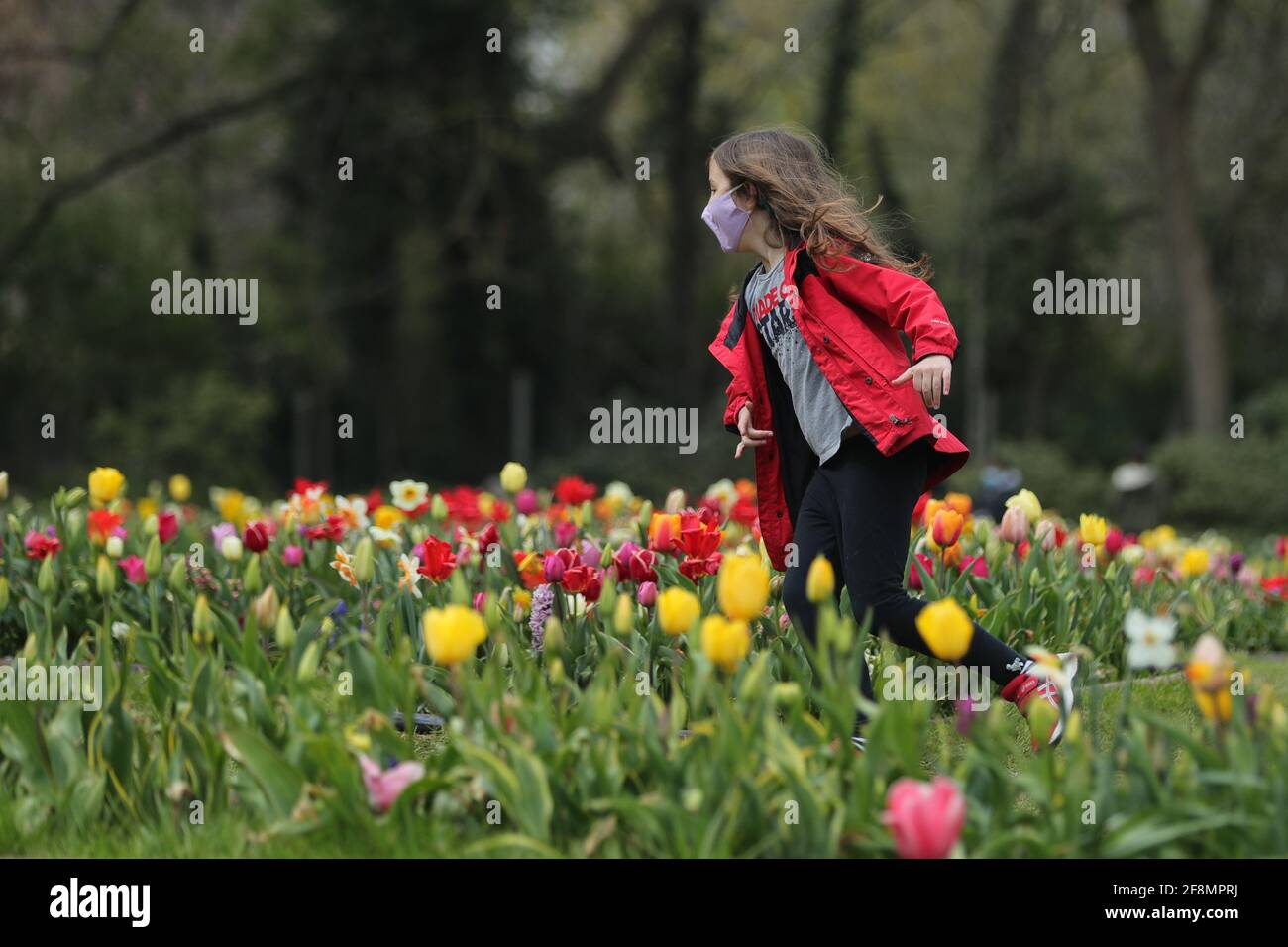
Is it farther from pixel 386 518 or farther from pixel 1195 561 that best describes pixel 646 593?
pixel 1195 561

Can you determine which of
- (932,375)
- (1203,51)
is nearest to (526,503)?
(932,375)

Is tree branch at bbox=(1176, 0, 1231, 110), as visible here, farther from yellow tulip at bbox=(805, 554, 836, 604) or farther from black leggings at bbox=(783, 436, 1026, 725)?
yellow tulip at bbox=(805, 554, 836, 604)

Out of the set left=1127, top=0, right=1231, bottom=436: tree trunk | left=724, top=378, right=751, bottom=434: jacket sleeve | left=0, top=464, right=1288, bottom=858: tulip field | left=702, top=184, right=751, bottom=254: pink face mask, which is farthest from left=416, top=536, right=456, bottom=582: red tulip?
left=1127, top=0, right=1231, bottom=436: tree trunk

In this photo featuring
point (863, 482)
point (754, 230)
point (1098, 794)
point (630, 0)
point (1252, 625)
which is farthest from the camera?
point (630, 0)

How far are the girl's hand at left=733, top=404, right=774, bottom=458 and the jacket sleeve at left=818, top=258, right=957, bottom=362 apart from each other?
0.39 meters

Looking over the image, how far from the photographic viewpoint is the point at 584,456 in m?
18.2

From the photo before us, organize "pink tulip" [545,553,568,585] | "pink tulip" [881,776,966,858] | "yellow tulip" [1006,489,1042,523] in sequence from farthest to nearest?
1. "yellow tulip" [1006,489,1042,523]
2. "pink tulip" [545,553,568,585]
3. "pink tulip" [881,776,966,858]

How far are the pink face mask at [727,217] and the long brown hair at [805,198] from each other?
6cm

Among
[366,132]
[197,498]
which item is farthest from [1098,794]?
[366,132]

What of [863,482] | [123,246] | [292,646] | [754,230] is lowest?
[292,646]

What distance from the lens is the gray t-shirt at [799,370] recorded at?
3.64 metres

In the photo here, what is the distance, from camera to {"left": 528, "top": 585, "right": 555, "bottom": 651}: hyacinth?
3918 millimetres
